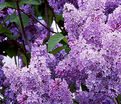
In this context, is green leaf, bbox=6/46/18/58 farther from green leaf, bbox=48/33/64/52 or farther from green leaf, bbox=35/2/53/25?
green leaf, bbox=48/33/64/52

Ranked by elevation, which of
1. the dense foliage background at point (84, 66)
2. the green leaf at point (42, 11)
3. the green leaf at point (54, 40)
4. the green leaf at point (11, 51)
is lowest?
the dense foliage background at point (84, 66)

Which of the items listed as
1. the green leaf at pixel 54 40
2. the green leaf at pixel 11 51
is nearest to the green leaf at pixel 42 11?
the green leaf at pixel 11 51

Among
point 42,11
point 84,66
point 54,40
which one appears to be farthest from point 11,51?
point 84,66

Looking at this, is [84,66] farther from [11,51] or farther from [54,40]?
[11,51]

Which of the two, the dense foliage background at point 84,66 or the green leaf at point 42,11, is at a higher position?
the green leaf at point 42,11

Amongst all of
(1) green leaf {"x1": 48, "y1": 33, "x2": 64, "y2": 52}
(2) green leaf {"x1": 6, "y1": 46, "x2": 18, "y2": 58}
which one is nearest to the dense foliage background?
(1) green leaf {"x1": 48, "y1": 33, "x2": 64, "y2": 52}

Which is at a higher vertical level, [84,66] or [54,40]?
[54,40]

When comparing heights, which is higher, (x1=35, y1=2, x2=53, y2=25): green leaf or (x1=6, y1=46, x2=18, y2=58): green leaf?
(x1=35, y1=2, x2=53, y2=25): green leaf

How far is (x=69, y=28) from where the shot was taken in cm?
74

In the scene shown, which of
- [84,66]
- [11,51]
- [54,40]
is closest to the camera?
[84,66]

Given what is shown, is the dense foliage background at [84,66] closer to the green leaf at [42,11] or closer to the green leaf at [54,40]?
the green leaf at [54,40]

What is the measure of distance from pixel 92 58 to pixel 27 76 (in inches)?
7.1

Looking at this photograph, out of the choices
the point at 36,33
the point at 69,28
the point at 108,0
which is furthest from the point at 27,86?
the point at 36,33

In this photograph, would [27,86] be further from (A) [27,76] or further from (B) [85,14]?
(B) [85,14]
